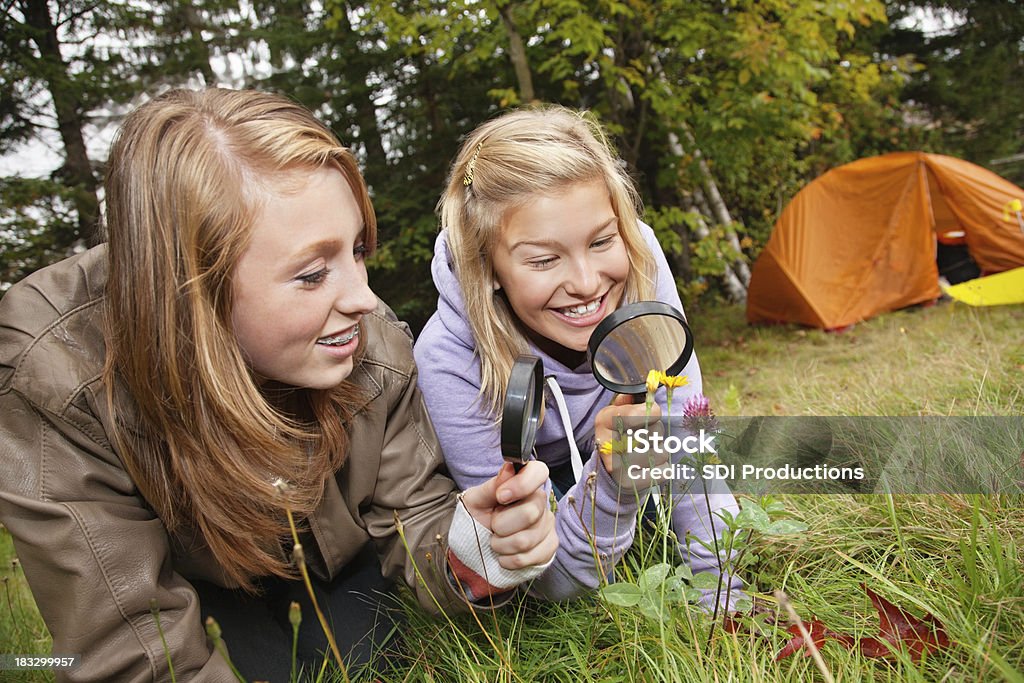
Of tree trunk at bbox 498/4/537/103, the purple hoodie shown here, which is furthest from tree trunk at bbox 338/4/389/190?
the purple hoodie

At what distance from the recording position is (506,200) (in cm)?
192

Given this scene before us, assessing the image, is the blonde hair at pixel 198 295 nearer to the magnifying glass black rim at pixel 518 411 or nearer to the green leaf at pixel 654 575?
the magnifying glass black rim at pixel 518 411

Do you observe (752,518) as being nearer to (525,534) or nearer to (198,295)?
(525,534)

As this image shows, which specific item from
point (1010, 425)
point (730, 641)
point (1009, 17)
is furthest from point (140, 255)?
point (1009, 17)

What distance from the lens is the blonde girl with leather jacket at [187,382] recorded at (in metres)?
1.39

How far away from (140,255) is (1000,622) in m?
1.78

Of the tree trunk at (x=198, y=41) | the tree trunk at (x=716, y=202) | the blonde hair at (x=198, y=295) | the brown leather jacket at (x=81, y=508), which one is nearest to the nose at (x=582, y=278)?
the blonde hair at (x=198, y=295)

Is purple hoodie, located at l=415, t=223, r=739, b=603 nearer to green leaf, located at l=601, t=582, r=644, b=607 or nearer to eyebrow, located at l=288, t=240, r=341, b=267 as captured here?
green leaf, located at l=601, t=582, r=644, b=607

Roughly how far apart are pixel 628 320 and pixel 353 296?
60 cm

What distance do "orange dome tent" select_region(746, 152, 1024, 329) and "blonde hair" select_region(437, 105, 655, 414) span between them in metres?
6.25

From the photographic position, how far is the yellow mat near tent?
20.5ft

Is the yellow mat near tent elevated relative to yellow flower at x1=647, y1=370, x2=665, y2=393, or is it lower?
lower

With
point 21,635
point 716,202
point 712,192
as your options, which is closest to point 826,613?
point 21,635

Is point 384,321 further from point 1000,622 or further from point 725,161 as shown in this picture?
point 725,161
